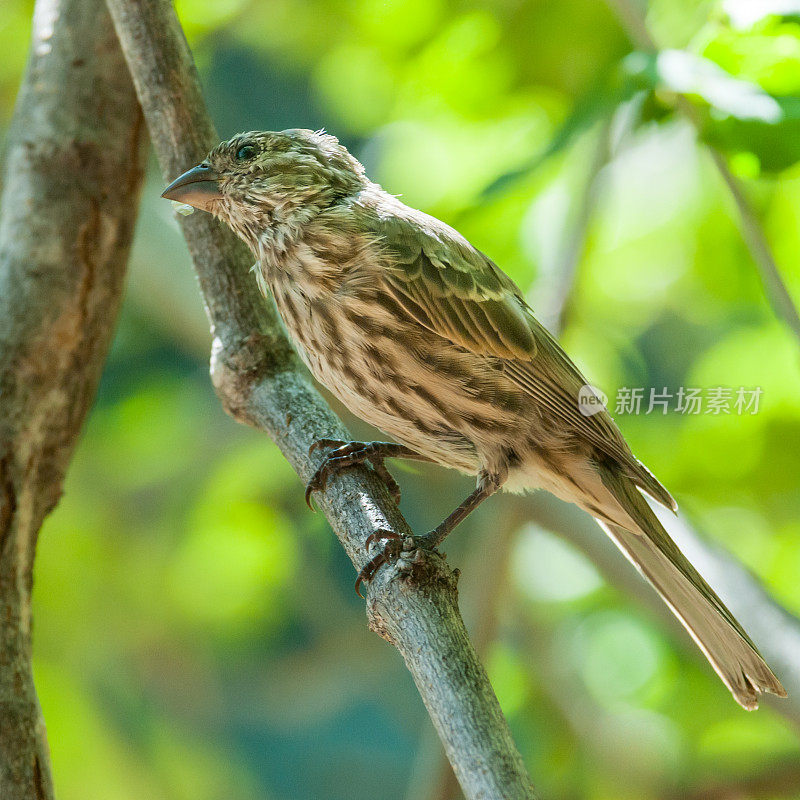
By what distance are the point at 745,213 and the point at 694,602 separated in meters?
0.94

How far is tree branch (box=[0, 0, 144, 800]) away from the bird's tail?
55.5 inches

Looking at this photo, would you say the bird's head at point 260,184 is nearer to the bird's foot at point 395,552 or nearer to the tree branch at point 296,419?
the tree branch at point 296,419

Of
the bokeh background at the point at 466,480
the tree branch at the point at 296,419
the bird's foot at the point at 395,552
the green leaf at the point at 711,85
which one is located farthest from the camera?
the bokeh background at the point at 466,480

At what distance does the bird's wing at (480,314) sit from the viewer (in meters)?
2.11

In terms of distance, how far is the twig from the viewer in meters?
2.12

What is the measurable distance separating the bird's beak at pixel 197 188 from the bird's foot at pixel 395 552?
3.02ft

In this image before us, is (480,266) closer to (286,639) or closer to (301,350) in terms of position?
(301,350)

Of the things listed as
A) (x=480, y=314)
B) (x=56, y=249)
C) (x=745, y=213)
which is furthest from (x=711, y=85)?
(x=56, y=249)

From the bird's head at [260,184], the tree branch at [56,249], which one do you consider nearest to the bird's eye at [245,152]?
the bird's head at [260,184]

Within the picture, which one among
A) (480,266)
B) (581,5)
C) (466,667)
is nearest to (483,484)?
(480,266)

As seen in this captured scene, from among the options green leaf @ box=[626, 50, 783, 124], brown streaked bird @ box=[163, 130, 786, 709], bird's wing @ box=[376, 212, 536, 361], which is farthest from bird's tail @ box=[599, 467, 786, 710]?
green leaf @ box=[626, 50, 783, 124]

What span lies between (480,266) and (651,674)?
7.95 ft

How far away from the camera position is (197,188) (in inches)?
86.0

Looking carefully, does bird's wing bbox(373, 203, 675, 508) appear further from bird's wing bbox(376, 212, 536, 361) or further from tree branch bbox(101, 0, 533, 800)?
tree branch bbox(101, 0, 533, 800)
